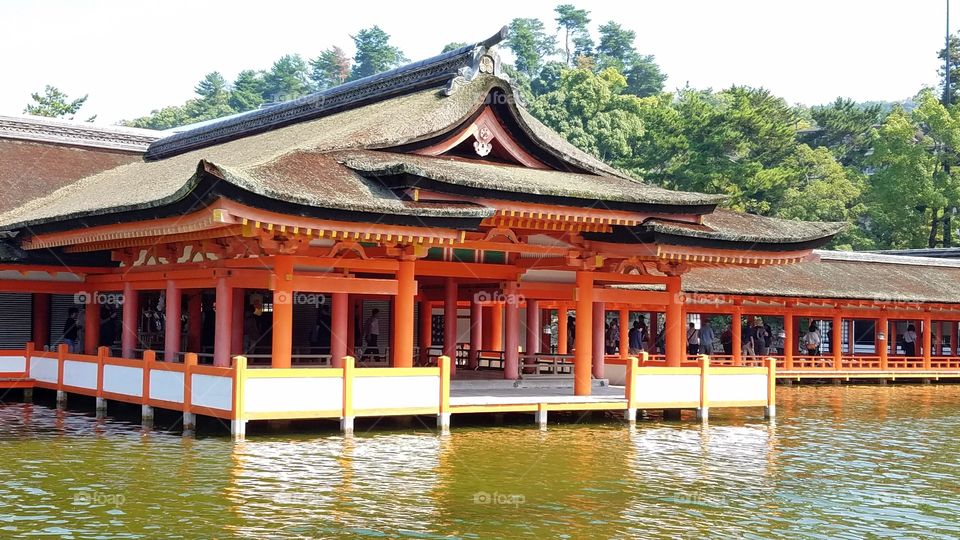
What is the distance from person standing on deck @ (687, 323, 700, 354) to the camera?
3997cm

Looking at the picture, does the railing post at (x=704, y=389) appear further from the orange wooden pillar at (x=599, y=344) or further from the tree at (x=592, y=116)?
the tree at (x=592, y=116)

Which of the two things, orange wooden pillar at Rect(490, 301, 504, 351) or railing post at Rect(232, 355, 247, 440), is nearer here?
railing post at Rect(232, 355, 247, 440)

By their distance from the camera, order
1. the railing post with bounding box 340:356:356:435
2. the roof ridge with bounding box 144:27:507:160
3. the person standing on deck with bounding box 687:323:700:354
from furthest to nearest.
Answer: the person standing on deck with bounding box 687:323:700:354 → the roof ridge with bounding box 144:27:507:160 → the railing post with bounding box 340:356:356:435

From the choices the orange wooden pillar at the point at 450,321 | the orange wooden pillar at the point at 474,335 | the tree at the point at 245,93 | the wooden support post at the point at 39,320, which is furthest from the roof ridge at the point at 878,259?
the tree at the point at 245,93

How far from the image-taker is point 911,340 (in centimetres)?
4584

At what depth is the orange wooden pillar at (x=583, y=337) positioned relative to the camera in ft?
80.6

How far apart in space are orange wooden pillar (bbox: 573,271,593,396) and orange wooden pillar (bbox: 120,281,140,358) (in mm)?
9924

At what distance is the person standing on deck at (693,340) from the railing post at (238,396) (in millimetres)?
23642

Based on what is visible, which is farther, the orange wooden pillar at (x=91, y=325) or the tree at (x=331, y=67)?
the tree at (x=331, y=67)

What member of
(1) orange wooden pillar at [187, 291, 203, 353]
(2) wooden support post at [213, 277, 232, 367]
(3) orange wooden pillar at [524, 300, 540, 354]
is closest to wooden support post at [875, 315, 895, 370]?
(3) orange wooden pillar at [524, 300, 540, 354]

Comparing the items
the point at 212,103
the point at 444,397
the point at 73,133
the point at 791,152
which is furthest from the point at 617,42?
the point at 444,397

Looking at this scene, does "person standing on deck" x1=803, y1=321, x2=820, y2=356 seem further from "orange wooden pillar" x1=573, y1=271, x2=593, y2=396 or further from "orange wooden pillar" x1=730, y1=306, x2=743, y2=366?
"orange wooden pillar" x1=573, y1=271, x2=593, y2=396

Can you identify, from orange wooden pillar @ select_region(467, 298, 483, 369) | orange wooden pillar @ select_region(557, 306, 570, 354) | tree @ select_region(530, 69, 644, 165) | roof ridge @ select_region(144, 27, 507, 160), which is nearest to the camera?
roof ridge @ select_region(144, 27, 507, 160)

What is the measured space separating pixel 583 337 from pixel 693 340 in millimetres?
16176
